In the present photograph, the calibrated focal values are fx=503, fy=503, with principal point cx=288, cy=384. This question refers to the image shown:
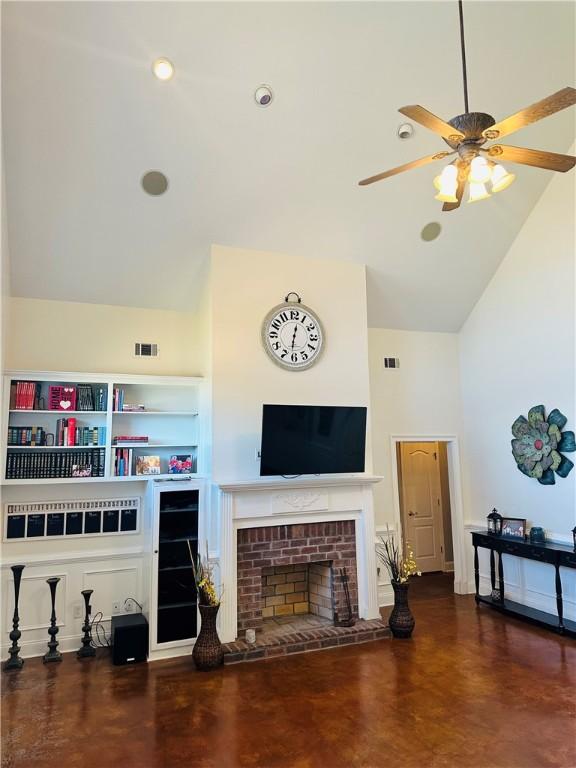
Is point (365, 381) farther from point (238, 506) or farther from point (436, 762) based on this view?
point (436, 762)

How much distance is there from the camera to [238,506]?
472 cm

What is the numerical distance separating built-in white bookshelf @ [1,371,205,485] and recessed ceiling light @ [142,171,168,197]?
5.84 feet

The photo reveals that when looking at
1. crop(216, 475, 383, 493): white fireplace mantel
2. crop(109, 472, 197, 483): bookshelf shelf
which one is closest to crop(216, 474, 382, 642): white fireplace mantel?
crop(216, 475, 383, 493): white fireplace mantel

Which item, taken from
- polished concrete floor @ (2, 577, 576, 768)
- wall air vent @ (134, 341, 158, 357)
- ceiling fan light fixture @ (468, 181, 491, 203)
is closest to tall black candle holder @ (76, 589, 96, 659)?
polished concrete floor @ (2, 577, 576, 768)

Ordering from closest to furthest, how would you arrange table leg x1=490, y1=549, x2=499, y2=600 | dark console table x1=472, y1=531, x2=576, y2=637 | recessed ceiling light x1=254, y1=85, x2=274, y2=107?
recessed ceiling light x1=254, y1=85, x2=274, y2=107 → dark console table x1=472, y1=531, x2=576, y2=637 → table leg x1=490, y1=549, x2=499, y2=600

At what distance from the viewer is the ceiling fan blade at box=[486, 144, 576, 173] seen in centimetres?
285

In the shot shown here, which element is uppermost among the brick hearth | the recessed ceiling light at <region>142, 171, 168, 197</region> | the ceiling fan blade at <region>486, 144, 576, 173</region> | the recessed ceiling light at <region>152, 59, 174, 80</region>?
the recessed ceiling light at <region>152, 59, 174, 80</region>

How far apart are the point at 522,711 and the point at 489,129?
376cm

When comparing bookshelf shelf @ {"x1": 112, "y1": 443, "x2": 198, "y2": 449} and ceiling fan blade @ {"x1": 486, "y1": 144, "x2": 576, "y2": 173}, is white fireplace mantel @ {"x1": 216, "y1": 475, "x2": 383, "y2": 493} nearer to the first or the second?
bookshelf shelf @ {"x1": 112, "y1": 443, "x2": 198, "y2": 449}

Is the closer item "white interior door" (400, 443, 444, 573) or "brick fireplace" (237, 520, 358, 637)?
"brick fireplace" (237, 520, 358, 637)

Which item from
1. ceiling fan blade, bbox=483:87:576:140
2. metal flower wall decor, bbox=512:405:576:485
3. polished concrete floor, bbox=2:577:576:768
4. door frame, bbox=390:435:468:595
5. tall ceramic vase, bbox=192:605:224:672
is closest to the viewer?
ceiling fan blade, bbox=483:87:576:140

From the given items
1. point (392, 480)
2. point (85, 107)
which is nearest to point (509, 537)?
point (392, 480)

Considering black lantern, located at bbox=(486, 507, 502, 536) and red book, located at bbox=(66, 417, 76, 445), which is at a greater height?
red book, located at bbox=(66, 417, 76, 445)

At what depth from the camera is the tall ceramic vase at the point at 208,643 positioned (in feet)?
13.9
